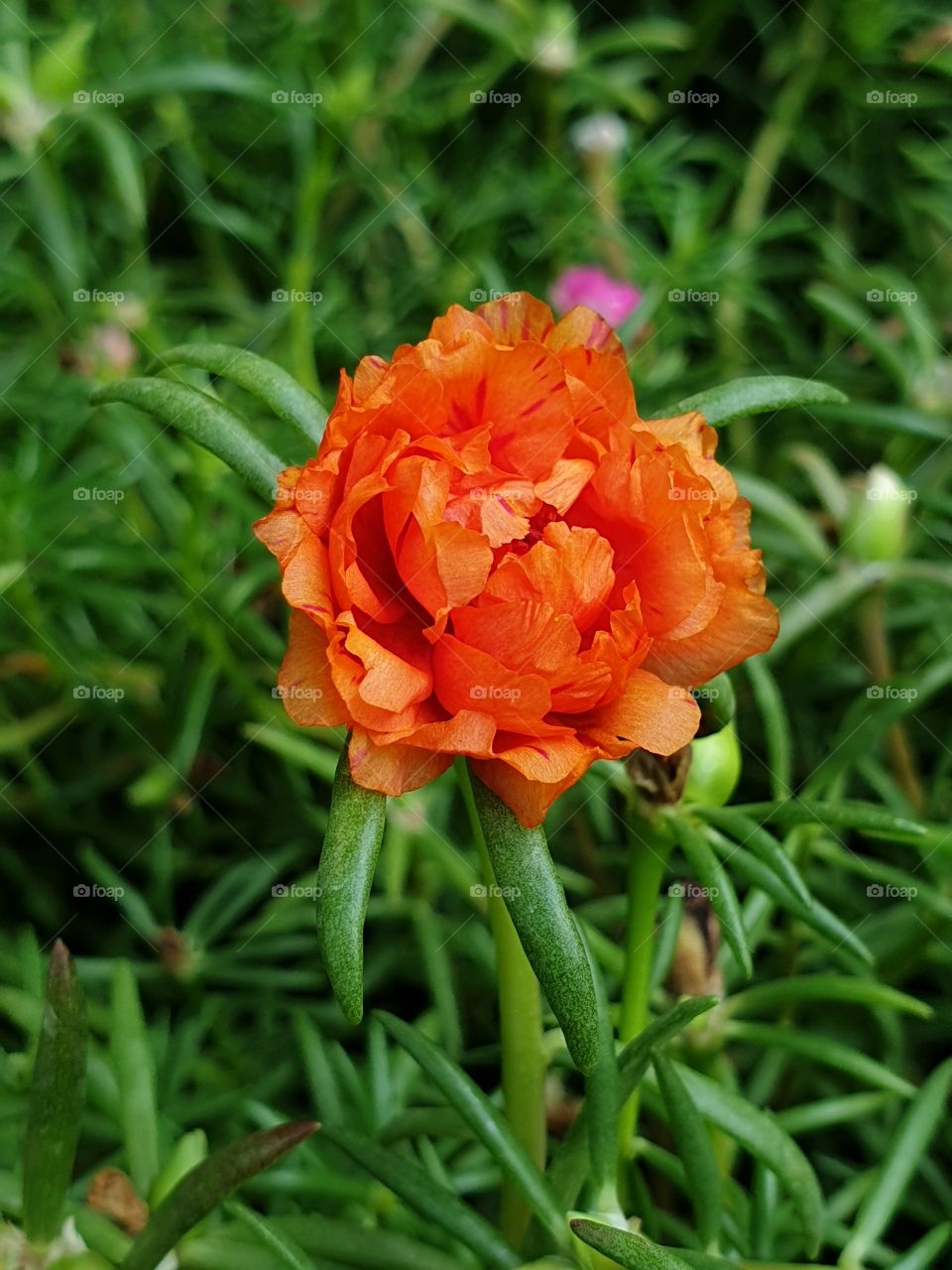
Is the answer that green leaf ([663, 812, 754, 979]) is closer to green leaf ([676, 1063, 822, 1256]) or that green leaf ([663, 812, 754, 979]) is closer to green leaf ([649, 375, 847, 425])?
green leaf ([676, 1063, 822, 1256])

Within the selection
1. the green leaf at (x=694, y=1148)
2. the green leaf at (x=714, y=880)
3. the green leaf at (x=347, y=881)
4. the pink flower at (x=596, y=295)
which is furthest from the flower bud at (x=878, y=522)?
the green leaf at (x=347, y=881)

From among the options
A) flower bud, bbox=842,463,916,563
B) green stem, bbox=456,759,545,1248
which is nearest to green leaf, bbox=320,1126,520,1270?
green stem, bbox=456,759,545,1248

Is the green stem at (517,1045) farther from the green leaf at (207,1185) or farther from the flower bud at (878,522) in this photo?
the flower bud at (878,522)

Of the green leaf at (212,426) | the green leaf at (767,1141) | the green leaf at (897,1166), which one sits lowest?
the green leaf at (897,1166)

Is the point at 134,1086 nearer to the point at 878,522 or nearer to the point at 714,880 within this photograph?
the point at 714,880

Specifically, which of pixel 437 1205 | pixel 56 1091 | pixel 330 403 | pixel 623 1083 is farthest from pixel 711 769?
pixel 330 403

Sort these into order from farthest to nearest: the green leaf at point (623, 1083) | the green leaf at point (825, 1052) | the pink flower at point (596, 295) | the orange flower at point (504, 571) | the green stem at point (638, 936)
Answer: the pink flower at point (596, 295) → the green leaf at point (825, 1052) → the green stem at point (638, 936) → the green leaf at point (623, 1083) → the orange flower at point (504, 571)
